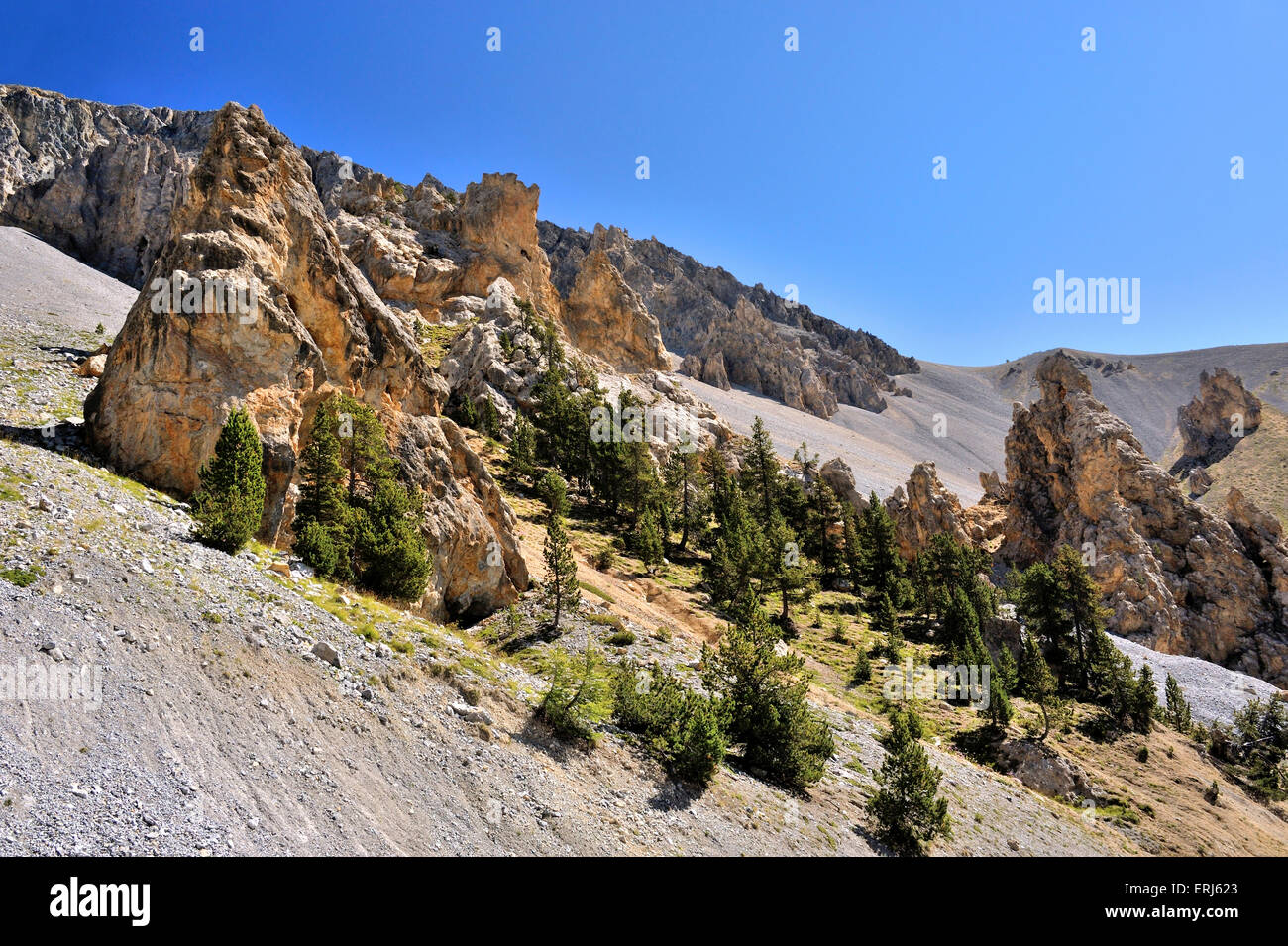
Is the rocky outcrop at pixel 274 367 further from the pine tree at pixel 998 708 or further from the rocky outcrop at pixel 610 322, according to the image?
the rocky outcrop at pixel 610 322

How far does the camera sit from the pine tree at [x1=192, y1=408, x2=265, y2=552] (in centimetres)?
1617

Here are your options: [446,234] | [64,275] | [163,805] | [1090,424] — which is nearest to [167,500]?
[163,805]

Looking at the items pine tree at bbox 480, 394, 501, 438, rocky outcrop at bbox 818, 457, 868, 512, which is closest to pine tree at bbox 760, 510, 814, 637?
rocky outcrop at bbox 818, 457, 868, 512

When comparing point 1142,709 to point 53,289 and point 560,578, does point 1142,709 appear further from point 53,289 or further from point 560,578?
point 53,289

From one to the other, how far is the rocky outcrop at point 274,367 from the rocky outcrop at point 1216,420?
534 feet

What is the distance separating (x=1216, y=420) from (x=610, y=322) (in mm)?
137139

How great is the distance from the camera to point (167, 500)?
56.7 feet

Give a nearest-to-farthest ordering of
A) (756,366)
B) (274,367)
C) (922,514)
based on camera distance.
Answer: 1. (274,367)
2. (922,514)
3. (756,366)

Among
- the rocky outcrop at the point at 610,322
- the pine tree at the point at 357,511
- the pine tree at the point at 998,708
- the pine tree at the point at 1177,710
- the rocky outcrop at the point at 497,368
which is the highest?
the rocky outcrop at the point at 610,322

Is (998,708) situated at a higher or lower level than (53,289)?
lower

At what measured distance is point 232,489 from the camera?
17094mm

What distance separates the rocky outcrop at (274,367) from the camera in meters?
18.8

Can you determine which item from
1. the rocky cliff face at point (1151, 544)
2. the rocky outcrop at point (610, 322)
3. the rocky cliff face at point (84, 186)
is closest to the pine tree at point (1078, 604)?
the rocky cliff face at point (1151, 544)

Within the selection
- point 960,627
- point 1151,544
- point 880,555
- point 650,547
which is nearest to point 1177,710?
point 960,627
